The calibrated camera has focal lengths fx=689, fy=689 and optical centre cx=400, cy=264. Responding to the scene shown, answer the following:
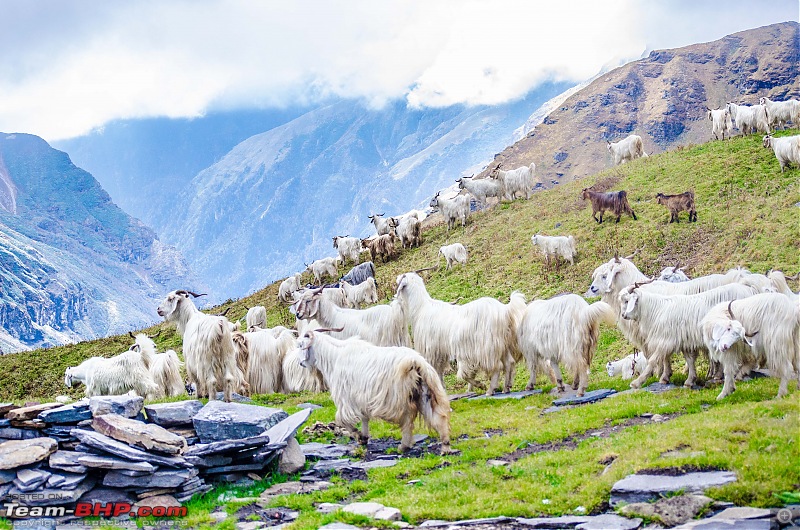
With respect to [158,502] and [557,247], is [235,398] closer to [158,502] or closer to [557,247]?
[158,502]

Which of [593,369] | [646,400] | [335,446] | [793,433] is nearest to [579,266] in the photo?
[593,369]

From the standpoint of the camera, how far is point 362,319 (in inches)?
652

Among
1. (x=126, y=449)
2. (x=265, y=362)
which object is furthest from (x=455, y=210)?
(x=126, y=449)

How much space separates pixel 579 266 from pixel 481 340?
42.7 ft

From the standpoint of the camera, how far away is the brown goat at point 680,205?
2681 centimetres

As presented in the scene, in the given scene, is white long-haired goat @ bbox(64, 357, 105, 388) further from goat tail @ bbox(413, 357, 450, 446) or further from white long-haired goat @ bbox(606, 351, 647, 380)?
white long-haired goat @ bbox(606, 351, 647, 380)

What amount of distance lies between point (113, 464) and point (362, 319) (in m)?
8.17

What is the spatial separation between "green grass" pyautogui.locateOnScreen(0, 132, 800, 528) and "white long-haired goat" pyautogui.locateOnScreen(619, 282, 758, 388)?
71 cm

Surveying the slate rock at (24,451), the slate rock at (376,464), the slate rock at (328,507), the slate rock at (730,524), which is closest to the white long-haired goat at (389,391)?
the slate rock at (376,464)

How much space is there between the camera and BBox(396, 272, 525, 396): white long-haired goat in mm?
14492

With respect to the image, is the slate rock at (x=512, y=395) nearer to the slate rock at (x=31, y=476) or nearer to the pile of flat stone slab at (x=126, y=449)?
the pile of flat stone slab at (x=126, y=449)

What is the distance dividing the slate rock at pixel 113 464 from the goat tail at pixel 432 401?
4123 mm

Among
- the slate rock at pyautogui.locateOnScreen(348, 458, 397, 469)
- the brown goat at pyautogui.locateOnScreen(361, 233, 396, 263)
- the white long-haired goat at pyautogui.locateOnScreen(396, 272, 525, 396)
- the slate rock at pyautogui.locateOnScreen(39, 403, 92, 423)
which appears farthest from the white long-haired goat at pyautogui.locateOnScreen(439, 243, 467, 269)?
the slate rock at pyautogui.locateOnScreen(39, 403, 92, 423)

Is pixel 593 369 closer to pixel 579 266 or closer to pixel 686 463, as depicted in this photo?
pixel 579 266
